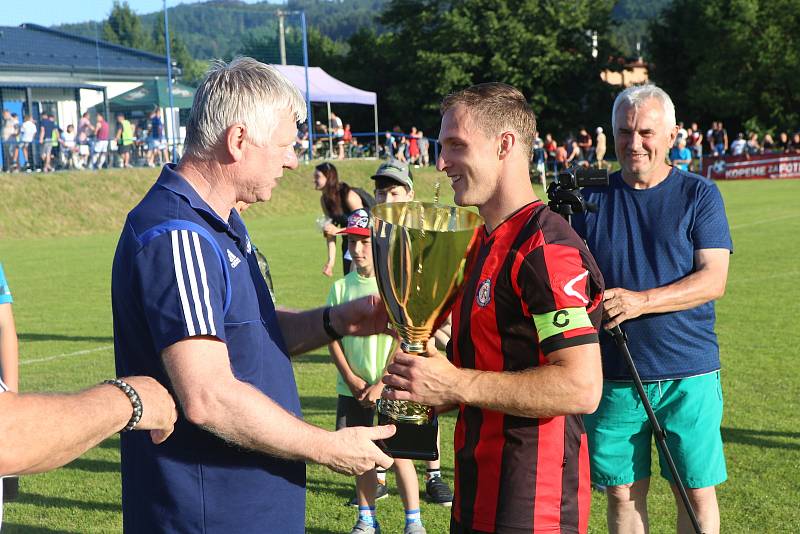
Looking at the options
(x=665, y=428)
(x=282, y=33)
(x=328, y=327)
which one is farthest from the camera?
(x=282, y=33)

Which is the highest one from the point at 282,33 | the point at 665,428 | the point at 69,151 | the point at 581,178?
the point at 282,33

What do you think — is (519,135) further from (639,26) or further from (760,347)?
(639,26)

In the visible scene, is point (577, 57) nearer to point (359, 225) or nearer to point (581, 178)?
point (359, 225)

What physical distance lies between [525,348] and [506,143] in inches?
28.2

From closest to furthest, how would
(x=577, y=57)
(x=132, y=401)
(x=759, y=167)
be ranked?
(x=132, y=401), (x=759, y=167), (x=577, y=57)

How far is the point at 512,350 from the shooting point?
A: 2.95m

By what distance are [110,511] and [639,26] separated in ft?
678

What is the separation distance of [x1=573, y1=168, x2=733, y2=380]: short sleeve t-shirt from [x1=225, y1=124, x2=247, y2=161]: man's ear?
2448 mm

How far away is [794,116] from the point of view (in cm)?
6103

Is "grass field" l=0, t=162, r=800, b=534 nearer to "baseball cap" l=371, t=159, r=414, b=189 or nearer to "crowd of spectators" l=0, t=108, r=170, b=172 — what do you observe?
"baseball cap" l=371, t=159, r=414, b=189

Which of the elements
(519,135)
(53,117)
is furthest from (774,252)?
(53,117)

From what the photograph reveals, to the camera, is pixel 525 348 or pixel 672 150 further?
pixel 672 150

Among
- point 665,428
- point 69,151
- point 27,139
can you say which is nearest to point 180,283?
point 665,428

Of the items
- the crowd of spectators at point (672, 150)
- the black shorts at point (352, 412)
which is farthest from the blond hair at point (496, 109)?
the crowd of spectators at point (672, 150)
